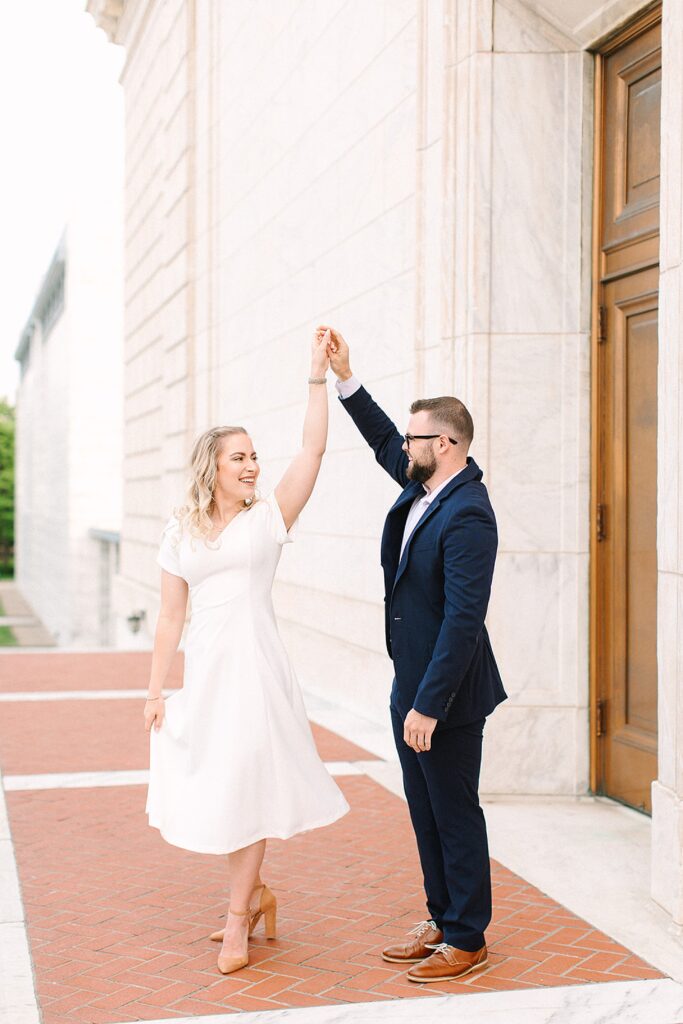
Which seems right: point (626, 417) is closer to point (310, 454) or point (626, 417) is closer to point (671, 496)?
point (671, 496)

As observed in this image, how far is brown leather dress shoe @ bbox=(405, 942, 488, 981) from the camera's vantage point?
3951mm

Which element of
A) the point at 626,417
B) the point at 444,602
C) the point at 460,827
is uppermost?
the point at 626,417

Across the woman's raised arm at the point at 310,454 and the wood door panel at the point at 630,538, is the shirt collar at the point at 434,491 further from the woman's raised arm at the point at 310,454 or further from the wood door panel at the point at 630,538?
the wood door panel at the point at 630,538

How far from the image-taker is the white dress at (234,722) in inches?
162

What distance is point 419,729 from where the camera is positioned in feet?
12.4

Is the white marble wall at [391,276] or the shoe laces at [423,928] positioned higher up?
the white marble wall at [391,276]

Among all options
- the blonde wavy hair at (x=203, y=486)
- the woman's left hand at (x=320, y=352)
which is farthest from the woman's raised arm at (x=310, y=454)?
the blonde wavy hair at (x=203, y=486)

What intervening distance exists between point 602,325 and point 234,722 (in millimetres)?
3325

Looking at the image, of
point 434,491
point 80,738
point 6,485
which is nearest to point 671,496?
point 434,491

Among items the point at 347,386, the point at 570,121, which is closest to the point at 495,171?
the point at 570,121

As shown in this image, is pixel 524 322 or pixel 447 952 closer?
pixel 447 952

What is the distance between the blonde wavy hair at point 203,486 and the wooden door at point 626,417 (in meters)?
2.61

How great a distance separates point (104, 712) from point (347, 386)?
5774mm

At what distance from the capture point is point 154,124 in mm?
19703
